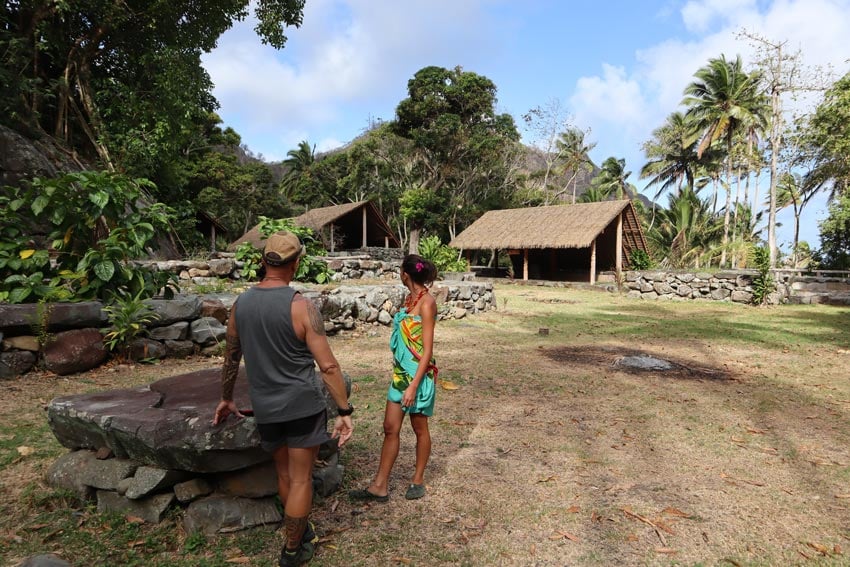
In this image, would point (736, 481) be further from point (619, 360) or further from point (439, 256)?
point (439, 256)

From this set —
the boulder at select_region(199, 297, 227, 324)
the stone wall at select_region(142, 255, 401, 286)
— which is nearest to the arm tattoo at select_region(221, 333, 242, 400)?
the boulder at select_region(199, 297, 227, 324)

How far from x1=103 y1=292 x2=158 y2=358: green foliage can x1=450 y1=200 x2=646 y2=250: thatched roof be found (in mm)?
18937

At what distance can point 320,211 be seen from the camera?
→ 29391mm

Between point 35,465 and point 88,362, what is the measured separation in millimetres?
2804

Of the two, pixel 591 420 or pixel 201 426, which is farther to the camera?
pixel 591 420

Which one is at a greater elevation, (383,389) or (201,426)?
(201,426)

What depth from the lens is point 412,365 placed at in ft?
9.91

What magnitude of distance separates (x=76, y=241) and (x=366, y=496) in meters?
5.33

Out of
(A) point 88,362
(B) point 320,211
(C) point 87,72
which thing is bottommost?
(A) point 88,362

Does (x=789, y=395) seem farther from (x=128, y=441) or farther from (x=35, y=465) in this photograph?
(x=35, y=465)

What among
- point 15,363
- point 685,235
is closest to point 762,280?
point 685,235

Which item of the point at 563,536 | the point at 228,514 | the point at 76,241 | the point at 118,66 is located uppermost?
the point at 118,66

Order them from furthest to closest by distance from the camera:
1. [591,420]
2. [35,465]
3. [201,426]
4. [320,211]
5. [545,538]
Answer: [320,211] → [591,420] → [35,465] → [545,538] → [201,426]

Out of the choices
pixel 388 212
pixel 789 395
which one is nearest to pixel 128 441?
pixel 789 395
